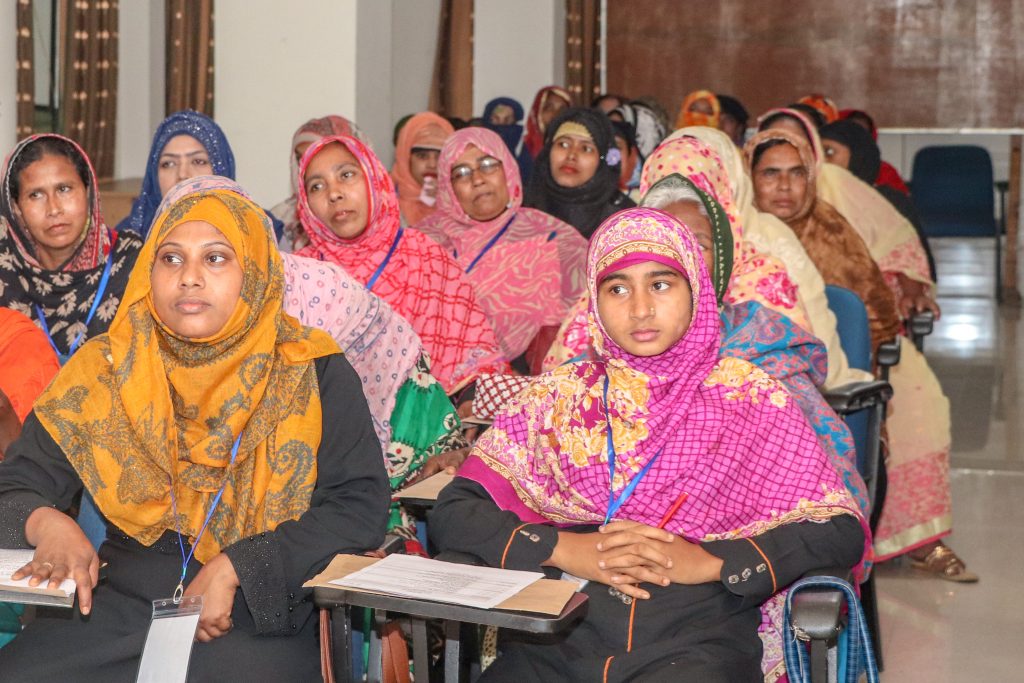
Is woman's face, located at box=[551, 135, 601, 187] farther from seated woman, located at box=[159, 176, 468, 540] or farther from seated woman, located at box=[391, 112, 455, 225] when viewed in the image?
seated woman, located at box=[159, 176, 468, 540]

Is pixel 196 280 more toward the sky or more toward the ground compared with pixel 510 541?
more toward the sky

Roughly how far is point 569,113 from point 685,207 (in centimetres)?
240

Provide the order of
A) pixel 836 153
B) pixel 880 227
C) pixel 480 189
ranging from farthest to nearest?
pixel 836 153, pixel 880 227, pixel 480 189

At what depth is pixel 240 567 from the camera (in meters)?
2.07

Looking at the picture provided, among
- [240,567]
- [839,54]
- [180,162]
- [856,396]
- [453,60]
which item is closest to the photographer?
[240,567]

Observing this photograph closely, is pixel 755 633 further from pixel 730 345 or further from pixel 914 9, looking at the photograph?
pixel 914 9

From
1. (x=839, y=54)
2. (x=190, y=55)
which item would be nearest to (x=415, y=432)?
(x=190, y=55)

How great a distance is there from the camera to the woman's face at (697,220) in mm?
2750

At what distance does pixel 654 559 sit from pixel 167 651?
30.8 inches

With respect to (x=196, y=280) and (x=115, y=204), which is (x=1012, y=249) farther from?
(x=196, y=280)

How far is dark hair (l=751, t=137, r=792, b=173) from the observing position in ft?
14.1

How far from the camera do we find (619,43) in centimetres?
1198

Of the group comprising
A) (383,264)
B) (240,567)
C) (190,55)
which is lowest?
(240,567)

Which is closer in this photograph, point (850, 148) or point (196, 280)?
point (196, 280)
